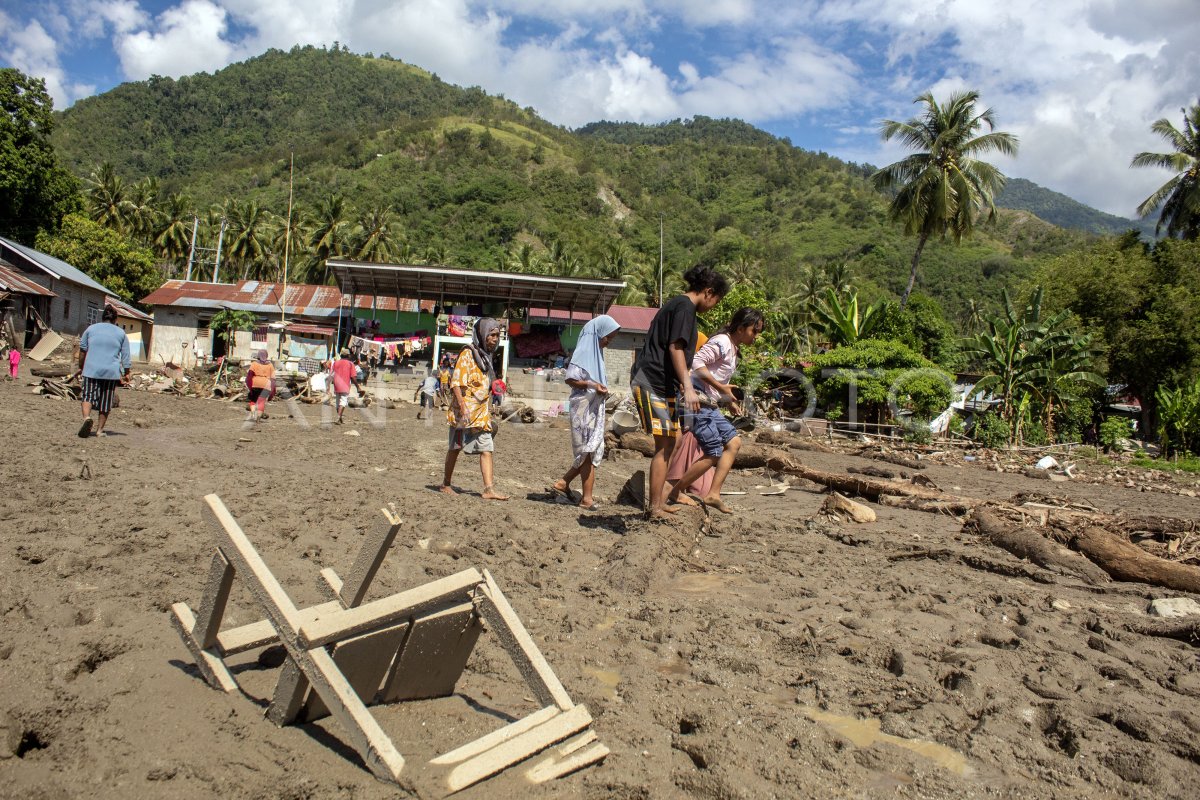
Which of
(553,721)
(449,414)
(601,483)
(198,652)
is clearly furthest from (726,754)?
(601,483)

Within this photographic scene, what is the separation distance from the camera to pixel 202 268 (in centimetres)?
5369

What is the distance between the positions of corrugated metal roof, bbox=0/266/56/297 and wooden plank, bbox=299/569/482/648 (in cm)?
2626

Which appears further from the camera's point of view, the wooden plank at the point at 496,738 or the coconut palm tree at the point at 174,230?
the coconut palm tree at the point at 174,230

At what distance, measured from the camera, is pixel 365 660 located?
2400 millimetres

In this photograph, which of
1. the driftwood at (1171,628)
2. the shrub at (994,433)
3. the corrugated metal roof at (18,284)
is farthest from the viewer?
the corrugated metal roof at (18,284)

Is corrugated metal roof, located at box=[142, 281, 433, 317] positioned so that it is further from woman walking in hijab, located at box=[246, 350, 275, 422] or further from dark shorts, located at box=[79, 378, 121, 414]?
dark shorts, located at box=[79, 378, 121, 414]

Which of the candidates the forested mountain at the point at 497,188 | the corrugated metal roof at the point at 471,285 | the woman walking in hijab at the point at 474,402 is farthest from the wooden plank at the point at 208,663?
the forested mountain at the point at 497,188

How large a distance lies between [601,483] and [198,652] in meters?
6.61

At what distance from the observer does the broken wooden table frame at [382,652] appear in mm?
2096

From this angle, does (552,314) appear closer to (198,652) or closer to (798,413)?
(798,413)

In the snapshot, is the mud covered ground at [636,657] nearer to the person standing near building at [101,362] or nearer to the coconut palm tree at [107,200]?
the person standing near building at [101,362]

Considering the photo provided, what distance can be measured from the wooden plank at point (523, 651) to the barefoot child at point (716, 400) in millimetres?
3284

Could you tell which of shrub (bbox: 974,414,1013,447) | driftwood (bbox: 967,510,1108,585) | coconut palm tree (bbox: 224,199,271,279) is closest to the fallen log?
driftwood (bbox: 967,510,1108,585)

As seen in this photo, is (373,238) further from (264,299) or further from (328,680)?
(328,680)
